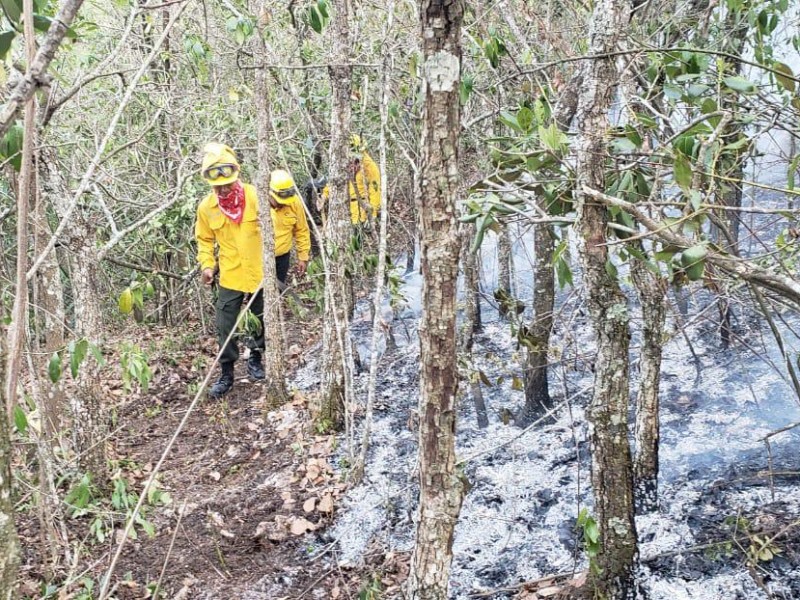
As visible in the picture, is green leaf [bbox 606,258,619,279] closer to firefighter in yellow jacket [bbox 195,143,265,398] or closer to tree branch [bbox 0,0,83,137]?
tree branch [bbox 0,0,83,137]

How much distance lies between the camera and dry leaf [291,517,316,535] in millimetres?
4055

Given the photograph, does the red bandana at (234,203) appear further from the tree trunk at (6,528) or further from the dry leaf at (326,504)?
the tree trunk at (6,528)

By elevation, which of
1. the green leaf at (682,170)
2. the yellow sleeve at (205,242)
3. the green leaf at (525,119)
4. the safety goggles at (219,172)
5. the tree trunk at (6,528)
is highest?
the safety goggles at (219,172)

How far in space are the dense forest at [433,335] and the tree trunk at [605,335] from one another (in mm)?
10

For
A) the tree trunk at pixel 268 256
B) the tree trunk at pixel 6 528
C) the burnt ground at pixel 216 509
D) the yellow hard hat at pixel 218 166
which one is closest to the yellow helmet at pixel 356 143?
the tree trunk at pixel 268 256

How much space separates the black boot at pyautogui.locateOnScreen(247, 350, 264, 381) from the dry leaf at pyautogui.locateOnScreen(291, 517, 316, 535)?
247 cm

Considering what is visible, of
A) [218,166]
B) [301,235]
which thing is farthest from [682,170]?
[301,235]

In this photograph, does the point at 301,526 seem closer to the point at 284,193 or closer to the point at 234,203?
the point at 234,203

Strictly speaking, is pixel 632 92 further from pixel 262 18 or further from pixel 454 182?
pixel 262 18

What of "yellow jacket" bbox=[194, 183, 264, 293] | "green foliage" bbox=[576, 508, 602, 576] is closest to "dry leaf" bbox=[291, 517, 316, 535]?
"green foliage" bbox=[576, 508, 602, 576]

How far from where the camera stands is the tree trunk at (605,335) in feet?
7.86

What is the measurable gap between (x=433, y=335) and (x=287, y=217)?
179 inches

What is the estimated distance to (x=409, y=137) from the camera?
660 centimetres

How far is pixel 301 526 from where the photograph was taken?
13.4 ft
